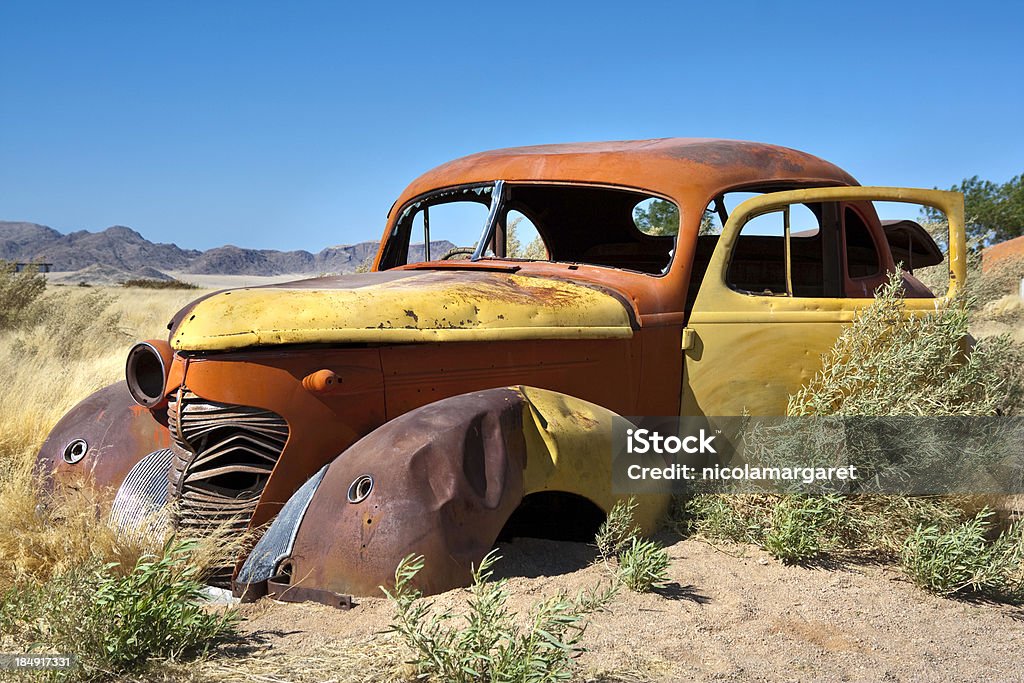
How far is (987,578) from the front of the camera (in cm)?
393

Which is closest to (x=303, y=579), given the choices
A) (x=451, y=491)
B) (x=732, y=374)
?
(x=451, y=491)

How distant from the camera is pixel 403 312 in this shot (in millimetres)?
3998

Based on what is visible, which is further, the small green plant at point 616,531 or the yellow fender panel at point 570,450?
the small green plant at point 616,531

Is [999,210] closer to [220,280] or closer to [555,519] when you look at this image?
[555,519]

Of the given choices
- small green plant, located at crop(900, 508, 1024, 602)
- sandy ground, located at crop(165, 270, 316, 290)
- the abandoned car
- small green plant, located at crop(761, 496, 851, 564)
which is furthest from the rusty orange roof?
sandy ground, located at crop(165, 270, 316, 290)

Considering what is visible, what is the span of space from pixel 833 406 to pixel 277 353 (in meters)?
2.85

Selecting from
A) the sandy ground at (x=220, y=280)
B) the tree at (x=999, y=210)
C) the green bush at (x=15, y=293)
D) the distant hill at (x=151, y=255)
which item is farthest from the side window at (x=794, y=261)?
the distant hill at (x=151, y=255)

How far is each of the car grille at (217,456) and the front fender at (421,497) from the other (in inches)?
10.2

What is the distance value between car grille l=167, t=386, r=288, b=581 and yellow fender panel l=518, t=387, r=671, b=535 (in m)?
1.02

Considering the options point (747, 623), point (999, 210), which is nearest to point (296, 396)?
point (747, 623)

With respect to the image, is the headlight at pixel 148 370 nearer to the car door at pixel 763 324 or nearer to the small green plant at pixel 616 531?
the small green plant at pixel 616 531

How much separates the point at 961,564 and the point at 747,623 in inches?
45.2

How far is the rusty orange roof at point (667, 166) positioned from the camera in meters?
5.10

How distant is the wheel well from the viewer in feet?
13.6
